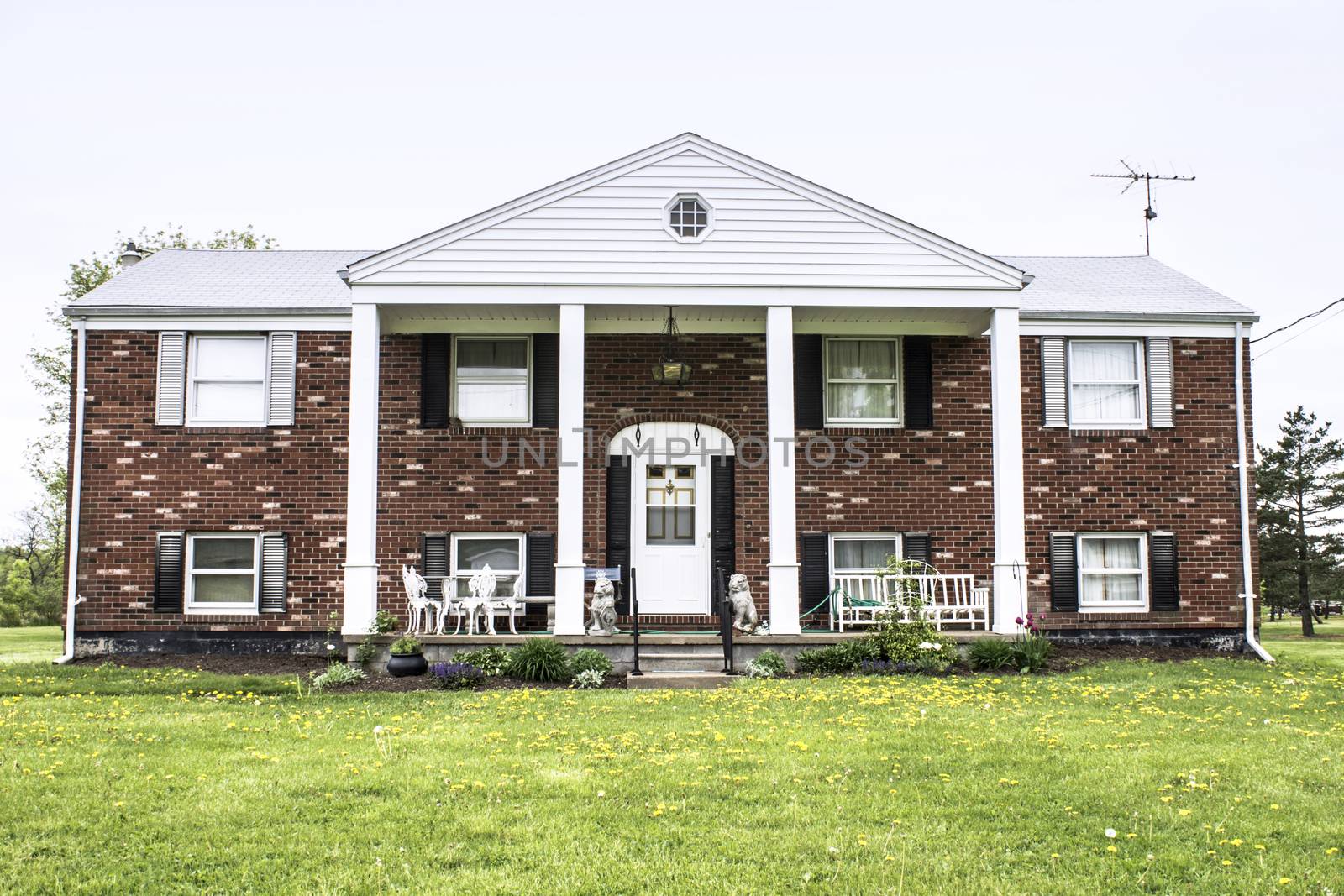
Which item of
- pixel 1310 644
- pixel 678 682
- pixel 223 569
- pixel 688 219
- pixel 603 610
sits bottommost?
pixel 1310 644

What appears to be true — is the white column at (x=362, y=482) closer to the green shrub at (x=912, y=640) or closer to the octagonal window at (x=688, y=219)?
the octagonal window at (x=688, y=219)

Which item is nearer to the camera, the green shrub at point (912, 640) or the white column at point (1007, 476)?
the green shrub at point (912, 640)

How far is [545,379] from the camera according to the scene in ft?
51.5

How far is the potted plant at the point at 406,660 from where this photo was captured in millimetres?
12367

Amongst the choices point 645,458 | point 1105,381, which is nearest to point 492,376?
point 645,458

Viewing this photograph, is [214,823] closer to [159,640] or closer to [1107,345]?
[159,640]

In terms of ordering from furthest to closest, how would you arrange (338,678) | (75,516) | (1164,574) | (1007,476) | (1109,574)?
1. (1109,574)
2. (1164,574)
3. (75,516)
4. (1007,476)
5. (338,678)

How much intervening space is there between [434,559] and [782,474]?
200 inches

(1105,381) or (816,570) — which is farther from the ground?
(1105,381)

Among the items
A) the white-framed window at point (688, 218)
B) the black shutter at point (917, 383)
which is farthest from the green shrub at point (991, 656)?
the white-framed window at point (688, 218)

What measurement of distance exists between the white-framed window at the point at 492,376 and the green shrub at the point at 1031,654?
725cm

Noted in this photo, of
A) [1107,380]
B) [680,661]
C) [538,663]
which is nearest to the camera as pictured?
[538,663]

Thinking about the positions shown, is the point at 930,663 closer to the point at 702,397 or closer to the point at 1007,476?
the point at 1007,476

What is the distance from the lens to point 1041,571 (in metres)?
15.8
